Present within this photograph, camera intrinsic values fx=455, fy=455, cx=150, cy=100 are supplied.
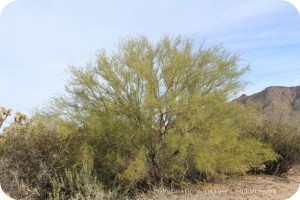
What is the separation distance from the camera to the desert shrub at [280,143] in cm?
1728

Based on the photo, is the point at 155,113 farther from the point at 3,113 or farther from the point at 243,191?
the point at 3,113

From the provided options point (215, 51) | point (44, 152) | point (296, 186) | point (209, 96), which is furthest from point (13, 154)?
point (296, 186)

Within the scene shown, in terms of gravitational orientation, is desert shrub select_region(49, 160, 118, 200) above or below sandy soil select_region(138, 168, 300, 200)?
above

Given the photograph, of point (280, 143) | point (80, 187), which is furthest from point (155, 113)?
point (280, 143)

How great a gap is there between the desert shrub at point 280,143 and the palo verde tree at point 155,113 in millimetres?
3350

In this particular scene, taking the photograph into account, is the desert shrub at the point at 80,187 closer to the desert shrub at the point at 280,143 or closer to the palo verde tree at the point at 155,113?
the palo verde tree at the point at 155,113

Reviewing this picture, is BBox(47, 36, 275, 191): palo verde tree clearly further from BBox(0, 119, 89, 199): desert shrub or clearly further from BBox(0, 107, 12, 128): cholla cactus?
BBox(0, 107, 12, 128): cholla cactus

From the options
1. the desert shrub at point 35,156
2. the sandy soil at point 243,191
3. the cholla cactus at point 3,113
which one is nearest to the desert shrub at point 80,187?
the desert shrub at point 35,156

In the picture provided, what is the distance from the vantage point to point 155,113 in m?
13.1

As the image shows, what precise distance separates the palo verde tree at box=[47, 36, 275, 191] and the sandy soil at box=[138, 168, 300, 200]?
25.1 inches

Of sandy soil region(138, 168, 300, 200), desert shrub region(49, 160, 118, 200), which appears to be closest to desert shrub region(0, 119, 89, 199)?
desert shrub region(49, 160, 118, 200)

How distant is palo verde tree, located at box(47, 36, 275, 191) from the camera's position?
1314 centimetres

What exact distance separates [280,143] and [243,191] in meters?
4.03

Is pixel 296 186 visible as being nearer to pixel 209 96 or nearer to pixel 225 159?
pixel 225 159
